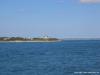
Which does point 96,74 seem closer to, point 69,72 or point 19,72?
point 69,72

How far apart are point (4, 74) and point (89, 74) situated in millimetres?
9169

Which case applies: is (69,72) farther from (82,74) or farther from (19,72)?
(19,72)

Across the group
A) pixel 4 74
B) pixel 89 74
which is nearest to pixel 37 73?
pixel 4 74

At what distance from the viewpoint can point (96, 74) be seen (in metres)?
34.1

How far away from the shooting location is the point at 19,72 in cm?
3828

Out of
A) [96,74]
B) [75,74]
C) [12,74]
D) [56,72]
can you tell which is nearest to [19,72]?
[12,74]

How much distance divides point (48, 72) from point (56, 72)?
3.02 feet

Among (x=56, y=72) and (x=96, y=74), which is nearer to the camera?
(x=96, y=74)

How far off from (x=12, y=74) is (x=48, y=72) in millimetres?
4087

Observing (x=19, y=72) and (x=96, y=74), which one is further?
(x=19, y=72)

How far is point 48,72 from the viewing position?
37.8m

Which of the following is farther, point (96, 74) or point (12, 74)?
point (12, 74)

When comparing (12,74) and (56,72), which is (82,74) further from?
(12,74)

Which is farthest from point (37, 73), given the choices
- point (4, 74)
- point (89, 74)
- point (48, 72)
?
point (89, 74)
